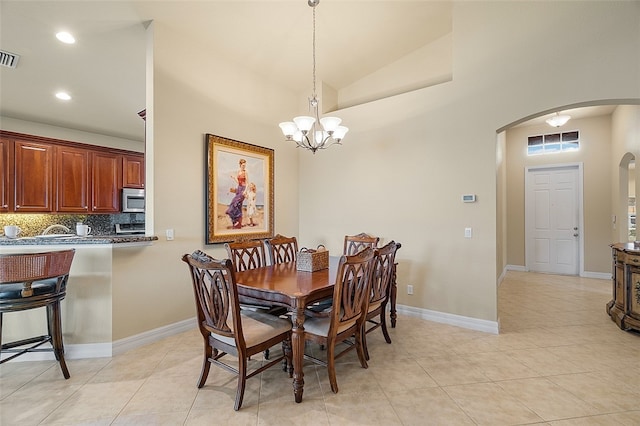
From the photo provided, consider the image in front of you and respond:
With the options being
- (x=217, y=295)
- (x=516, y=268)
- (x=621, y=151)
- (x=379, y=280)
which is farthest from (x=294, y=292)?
(x=516, y=268)

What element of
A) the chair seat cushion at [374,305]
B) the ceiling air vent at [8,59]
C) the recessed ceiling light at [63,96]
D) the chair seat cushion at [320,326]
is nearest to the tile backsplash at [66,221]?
the recessed ceiling light at [63,96]

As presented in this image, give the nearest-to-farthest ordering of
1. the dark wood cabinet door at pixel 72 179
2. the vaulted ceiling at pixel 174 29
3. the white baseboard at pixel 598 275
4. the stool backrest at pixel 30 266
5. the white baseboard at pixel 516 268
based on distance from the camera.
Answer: the stool backrest at pixel 30 266 → the vaulted ceiling at pixel 174 29 → the dark wood cabinet door at pixel 72 179 → the white baseboard at pixel 598 275 → the white baseboard at pixel 516 268

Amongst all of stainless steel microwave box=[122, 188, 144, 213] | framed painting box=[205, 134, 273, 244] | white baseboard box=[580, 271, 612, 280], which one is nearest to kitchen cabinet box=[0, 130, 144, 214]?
stainless steel microwave box=[122, 188, 144, 213]

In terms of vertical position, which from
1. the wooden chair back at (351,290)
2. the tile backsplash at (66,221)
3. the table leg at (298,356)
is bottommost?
the table leg at (298,356)

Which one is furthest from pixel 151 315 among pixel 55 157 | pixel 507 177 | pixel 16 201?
pixel 507 177

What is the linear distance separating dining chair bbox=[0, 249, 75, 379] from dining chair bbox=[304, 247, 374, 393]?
2.07 metres

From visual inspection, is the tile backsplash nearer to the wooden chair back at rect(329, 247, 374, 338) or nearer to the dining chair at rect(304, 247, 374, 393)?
the dining chair at rect(304, 247, 374, 393)

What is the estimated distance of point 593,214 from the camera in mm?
5773

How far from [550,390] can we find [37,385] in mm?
3945

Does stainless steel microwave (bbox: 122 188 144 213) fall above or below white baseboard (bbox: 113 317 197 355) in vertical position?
above

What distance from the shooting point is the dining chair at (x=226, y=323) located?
1907 millimetres

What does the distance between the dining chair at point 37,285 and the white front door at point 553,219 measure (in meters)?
7.82

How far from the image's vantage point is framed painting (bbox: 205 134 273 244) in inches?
144

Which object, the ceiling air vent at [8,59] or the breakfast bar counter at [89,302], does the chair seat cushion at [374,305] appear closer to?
the breakfast bar counter at [89,302]
